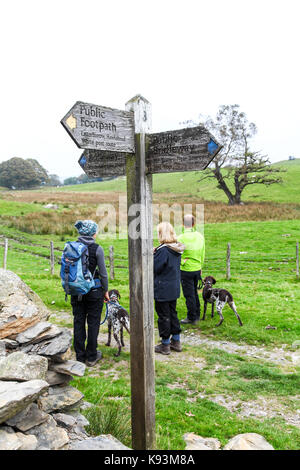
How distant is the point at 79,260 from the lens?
5945 millimetres

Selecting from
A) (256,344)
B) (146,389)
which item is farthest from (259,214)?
(146,389)

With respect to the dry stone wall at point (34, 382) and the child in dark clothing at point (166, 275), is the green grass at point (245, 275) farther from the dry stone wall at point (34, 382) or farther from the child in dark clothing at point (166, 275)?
the dry stone wall at point (34, 382)

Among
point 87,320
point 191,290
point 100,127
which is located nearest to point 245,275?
point 191,290

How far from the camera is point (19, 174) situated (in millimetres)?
106438

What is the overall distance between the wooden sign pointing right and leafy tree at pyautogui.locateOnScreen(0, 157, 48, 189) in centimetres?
11000

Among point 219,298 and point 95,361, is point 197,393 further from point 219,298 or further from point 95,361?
point 219,298

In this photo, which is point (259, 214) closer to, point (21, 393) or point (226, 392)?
point (226, 392)

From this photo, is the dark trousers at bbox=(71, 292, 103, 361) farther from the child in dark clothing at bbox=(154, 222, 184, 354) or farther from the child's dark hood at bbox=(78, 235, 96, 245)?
the child in dark clothing at bbox=(154, 222, 184, 354)

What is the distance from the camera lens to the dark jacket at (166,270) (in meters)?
6.99

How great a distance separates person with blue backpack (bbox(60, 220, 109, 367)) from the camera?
19.5ft

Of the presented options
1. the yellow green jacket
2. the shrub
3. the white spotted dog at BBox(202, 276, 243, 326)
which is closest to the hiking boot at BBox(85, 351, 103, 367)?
the shrub

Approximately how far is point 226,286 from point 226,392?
7.79m

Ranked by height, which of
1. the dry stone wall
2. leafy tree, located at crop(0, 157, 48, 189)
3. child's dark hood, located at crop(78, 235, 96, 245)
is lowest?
the dry stone wall
